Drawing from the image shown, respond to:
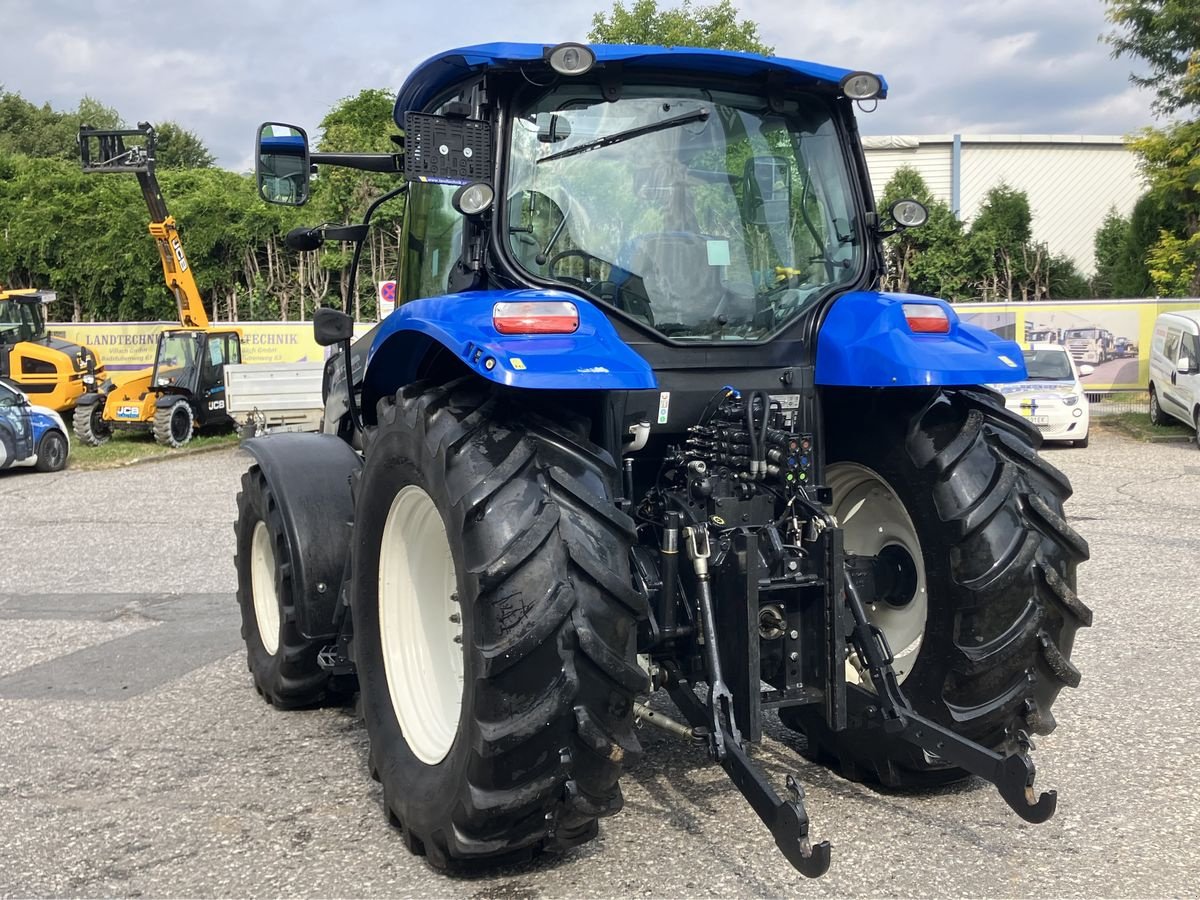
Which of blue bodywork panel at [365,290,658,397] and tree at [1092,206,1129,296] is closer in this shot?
blue bodywork panel at [365,290,658,397]

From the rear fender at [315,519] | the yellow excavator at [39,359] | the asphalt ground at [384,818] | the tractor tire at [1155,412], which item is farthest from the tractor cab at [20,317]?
the tractor tire at [1155,412]

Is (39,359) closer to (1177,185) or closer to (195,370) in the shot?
(195,370)

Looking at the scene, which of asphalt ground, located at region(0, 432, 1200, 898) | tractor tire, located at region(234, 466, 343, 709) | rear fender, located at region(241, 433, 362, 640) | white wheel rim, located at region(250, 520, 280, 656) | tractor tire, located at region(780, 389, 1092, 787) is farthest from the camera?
white wheel rim, located at region(250, 520, 280, 656)

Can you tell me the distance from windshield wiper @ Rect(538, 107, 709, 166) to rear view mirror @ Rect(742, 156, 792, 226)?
240mm

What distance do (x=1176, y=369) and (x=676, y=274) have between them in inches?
620

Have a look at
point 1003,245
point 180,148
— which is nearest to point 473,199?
point 1003,245

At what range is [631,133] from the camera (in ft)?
12.1

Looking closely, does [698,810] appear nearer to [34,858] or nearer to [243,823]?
[243,823]

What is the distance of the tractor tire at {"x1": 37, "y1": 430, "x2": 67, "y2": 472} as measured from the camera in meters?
15.8

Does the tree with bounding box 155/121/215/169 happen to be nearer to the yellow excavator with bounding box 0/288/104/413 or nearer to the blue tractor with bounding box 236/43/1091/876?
the yellow excavator with bounding box 0/288/104/413

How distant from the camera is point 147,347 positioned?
71.8 feet

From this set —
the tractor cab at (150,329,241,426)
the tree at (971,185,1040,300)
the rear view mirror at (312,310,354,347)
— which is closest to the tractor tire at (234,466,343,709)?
the rear view mirror at (312,310,354,347)

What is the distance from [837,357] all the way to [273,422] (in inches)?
599

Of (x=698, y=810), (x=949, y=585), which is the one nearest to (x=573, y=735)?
(x=698, y=810)
